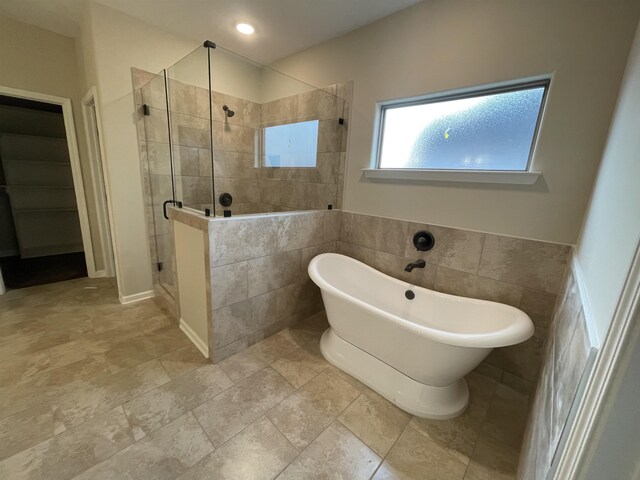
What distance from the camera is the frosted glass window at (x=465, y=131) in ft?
5.33

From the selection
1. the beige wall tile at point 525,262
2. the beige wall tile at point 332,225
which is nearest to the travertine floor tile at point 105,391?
the beige wall tile at point 332,225

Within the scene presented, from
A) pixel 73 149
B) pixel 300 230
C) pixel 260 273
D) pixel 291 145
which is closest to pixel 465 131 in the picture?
pixel 300 230

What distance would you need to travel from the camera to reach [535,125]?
1580 millimetres

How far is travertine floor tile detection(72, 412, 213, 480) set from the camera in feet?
3.77

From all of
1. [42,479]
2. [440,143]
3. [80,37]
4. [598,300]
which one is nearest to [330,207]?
[440,143]

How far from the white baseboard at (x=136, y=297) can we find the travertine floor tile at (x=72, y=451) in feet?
4.78

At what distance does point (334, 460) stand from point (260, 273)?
48.1 inches

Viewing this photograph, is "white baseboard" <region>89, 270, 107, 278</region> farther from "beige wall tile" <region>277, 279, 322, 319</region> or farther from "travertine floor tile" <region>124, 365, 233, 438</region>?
"beige wall tile" <region>277, 279, 322, 319</region>

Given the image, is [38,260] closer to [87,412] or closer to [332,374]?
[87,412]

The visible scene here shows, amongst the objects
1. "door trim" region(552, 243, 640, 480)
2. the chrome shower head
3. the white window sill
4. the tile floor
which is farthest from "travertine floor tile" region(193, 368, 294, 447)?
the chrome shower head

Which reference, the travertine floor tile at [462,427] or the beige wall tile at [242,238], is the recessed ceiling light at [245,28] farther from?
the travertine floor tile at [462,427]

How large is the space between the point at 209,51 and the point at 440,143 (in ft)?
5.89

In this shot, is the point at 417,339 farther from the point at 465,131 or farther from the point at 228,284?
the point at 465,131

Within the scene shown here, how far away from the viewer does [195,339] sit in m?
2.06
